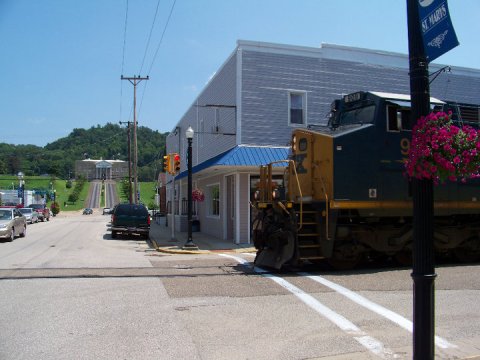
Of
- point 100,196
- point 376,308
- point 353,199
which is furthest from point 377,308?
point 100,196

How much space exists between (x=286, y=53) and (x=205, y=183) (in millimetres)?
9118

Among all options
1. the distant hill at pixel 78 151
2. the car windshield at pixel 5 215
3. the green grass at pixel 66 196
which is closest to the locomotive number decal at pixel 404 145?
the car windshield at pixel 5 215

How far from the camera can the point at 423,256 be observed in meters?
4.50

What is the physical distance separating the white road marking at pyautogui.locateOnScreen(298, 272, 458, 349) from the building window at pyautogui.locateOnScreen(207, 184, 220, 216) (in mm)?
12855

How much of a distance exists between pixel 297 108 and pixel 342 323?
13.3 meters

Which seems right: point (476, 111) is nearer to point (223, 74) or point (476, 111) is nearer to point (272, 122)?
point (272, 122)

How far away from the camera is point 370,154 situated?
11.4 meters

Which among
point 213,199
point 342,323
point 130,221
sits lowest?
point 342,323

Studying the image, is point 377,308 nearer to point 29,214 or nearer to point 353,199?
point 353,199

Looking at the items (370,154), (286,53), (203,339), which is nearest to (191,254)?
(370,154)

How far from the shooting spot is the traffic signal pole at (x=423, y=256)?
176 inches

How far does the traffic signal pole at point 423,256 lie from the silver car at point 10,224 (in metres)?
20.4

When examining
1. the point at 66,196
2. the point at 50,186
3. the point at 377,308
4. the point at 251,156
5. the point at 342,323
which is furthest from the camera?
the point at 66,196

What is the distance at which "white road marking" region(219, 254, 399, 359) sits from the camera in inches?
218
